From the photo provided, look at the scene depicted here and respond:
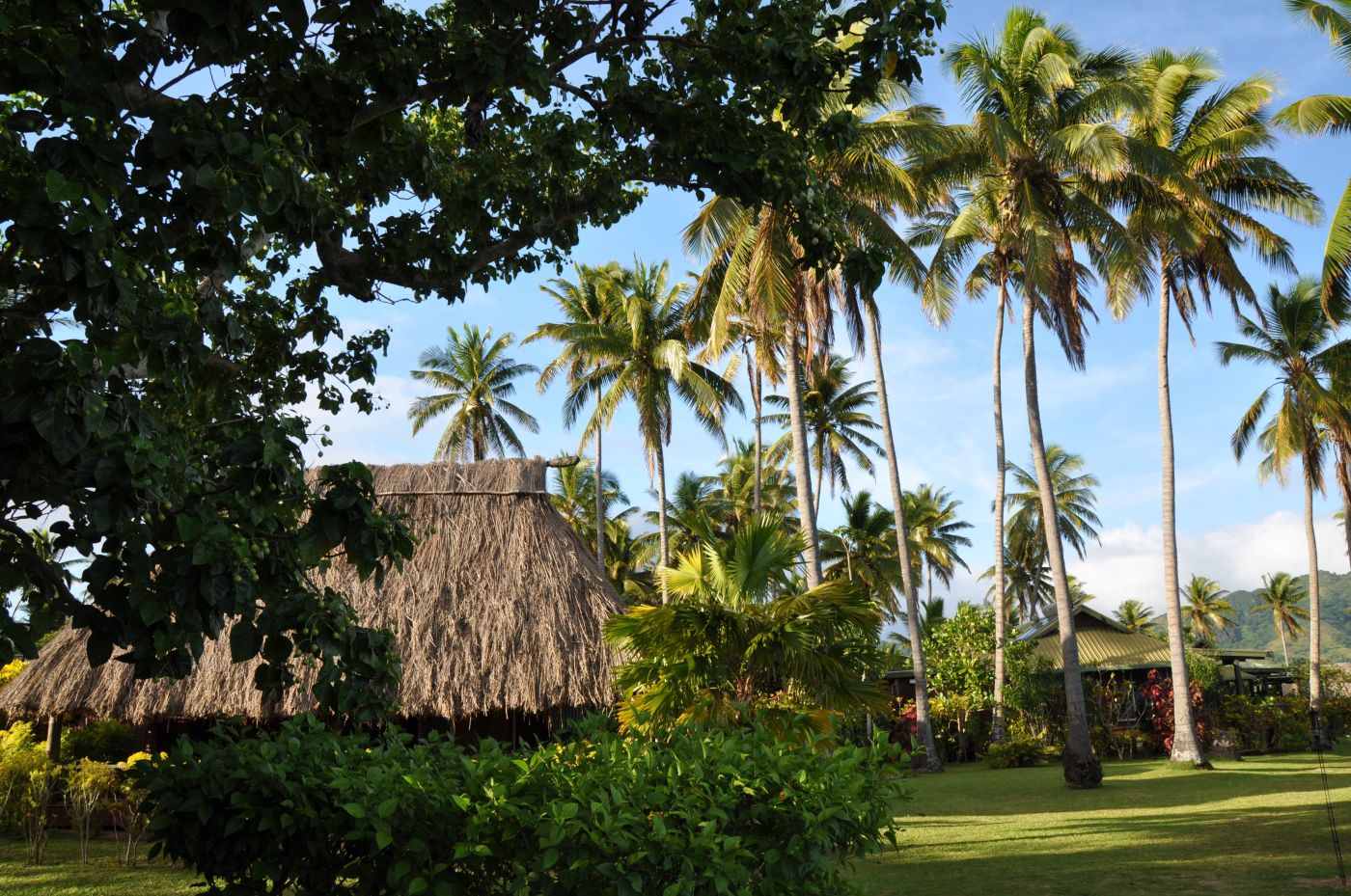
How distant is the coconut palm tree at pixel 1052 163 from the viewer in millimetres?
17266

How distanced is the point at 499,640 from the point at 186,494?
31.1 ft

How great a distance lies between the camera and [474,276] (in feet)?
18.6

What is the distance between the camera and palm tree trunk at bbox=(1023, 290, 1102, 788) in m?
16.8

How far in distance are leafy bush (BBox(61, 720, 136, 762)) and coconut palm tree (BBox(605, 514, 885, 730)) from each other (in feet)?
36.1

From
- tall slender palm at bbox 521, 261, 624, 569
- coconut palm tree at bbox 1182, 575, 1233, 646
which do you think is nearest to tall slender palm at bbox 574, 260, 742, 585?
tall slender palm at bbox 521, 261, 624, 569

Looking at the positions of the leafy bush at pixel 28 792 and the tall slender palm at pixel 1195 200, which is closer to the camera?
the leafy bush at pixel 28 792

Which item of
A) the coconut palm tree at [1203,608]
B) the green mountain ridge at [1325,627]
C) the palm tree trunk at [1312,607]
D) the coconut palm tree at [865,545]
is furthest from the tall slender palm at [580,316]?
the green mountain ridge at [1325,627]

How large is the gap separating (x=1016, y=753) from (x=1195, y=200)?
12080 millimetres

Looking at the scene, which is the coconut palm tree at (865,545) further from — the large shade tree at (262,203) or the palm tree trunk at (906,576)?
the large shade tree at (262,203)

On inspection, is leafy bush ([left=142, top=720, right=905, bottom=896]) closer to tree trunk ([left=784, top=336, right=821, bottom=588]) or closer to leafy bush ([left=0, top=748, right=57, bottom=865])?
leafy bush ([left=0, top=748, right=57, bottom=865])

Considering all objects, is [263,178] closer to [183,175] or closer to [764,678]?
[183,175]

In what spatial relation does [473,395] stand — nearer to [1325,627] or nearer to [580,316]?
[580,316]

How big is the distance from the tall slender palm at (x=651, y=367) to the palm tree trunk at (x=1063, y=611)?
8.62 meters

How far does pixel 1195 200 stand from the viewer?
19.1 meters
